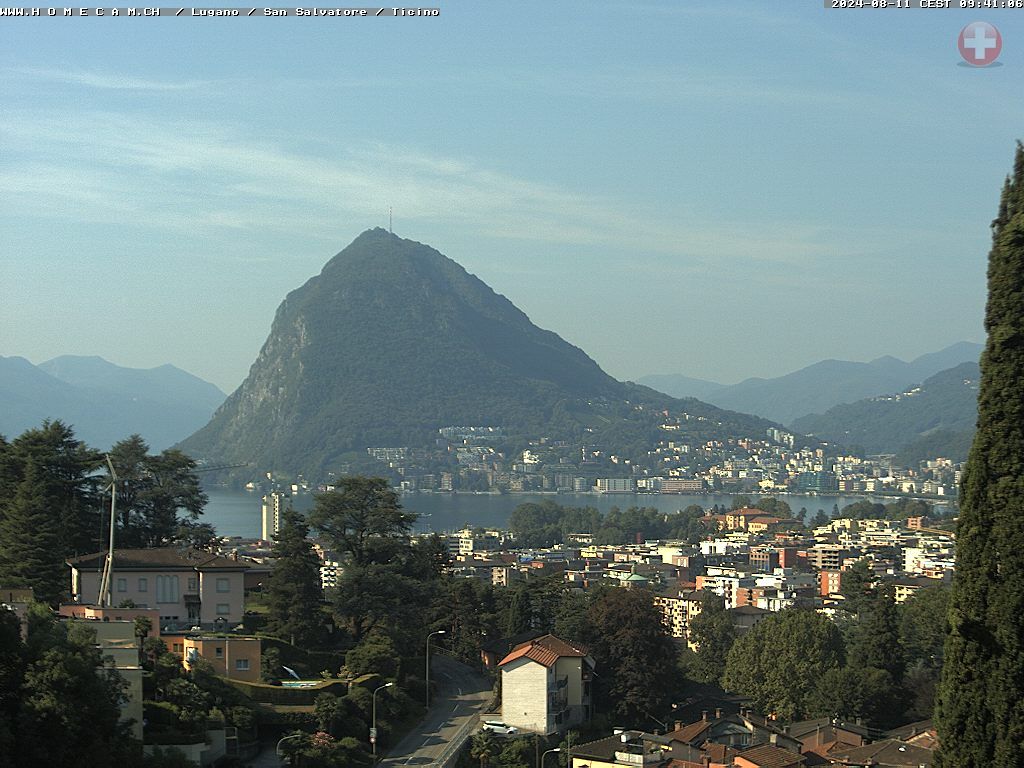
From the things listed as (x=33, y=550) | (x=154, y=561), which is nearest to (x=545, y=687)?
(x=154, y=561)

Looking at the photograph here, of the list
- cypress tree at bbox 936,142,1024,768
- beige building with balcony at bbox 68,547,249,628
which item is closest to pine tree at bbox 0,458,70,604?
beige building with balcony at bbox 68,547,249,628

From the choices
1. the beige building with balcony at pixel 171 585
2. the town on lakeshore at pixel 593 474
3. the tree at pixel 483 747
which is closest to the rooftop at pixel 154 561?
the beige building with balcony at pixel 171 585

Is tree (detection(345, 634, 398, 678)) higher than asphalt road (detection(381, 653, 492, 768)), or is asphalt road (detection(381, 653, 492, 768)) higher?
tree (detection(345, 634, 398, 678))

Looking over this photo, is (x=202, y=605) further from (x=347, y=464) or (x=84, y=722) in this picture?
(x=347, y=464)

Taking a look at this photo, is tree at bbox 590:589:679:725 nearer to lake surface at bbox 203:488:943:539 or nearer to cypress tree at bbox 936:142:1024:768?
cypress tree at bbox 936:142:1024:768

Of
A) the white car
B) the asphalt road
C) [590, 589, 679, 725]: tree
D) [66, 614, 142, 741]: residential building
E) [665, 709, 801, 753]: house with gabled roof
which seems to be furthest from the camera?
[590, 589, 679, 725]: tree

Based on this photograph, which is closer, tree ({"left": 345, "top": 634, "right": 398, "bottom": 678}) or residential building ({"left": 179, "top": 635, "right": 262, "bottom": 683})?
residential building ({"left": 179, "top": 635, "right": 262, "bottom": 683})

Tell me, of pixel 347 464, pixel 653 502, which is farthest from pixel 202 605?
pixel 347 464
